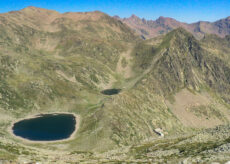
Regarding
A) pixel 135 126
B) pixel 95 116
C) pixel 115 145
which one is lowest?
pixel 115 145

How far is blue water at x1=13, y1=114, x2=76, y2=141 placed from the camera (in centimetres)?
16055

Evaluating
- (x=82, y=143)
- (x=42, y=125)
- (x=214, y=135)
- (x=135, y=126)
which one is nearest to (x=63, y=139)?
(x=82, y=143)

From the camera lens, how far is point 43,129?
578 ft

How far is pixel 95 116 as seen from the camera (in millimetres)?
192000

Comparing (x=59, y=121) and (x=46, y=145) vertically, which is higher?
(x=59, y=121)

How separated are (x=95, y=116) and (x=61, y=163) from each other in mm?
120685

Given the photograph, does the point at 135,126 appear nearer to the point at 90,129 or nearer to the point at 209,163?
the point at 90,129

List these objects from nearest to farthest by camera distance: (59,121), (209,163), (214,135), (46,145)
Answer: (209,163) < (214,135) < (46,145) < (59,121)

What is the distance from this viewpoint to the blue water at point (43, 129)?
527ft

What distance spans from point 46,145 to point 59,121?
58.3m

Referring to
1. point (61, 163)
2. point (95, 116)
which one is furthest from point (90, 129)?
point (61, 163)

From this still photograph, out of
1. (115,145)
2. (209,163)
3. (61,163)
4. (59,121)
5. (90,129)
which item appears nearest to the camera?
(209,163)

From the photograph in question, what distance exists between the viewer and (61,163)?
71.4 meters

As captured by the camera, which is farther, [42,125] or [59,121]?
[59,121]
